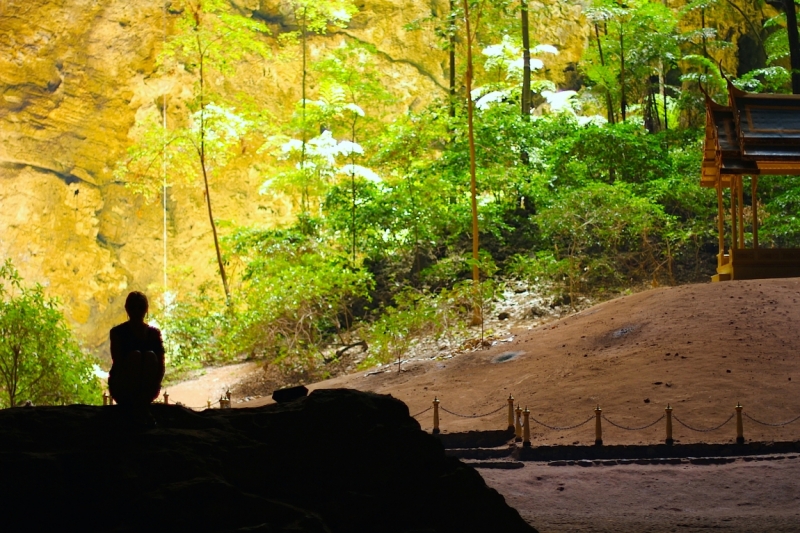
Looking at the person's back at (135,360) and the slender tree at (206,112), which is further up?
the slender tree at (206,112)

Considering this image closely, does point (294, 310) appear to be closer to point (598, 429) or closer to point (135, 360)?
point (598, 429)

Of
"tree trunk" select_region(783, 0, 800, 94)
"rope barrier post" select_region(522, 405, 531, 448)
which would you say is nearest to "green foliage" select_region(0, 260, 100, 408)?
"rope barrier post" select_region(522, 405, 531, 448)

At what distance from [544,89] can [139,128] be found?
15223 mm

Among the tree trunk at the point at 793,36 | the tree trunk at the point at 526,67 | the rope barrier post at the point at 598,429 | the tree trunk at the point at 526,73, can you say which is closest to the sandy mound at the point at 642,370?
the rope barrier post at the point at 598,429

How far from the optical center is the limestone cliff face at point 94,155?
25.8 m

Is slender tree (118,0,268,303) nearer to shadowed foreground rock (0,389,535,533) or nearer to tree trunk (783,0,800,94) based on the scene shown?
tree trunk (783,0,800,94)

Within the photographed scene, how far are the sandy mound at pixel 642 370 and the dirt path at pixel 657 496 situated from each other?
3.08 ft

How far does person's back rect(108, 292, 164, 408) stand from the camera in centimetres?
440

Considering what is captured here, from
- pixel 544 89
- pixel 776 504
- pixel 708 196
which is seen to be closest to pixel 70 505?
pixel 776 504

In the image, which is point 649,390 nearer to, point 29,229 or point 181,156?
point 181,156

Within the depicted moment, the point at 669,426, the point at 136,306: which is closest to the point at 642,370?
the point at 669,426

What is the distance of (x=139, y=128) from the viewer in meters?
27.4

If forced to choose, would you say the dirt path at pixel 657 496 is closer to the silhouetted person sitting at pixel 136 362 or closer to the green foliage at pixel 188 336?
the silhouetted person sitting at pixel 136 362

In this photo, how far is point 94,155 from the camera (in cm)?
2734
